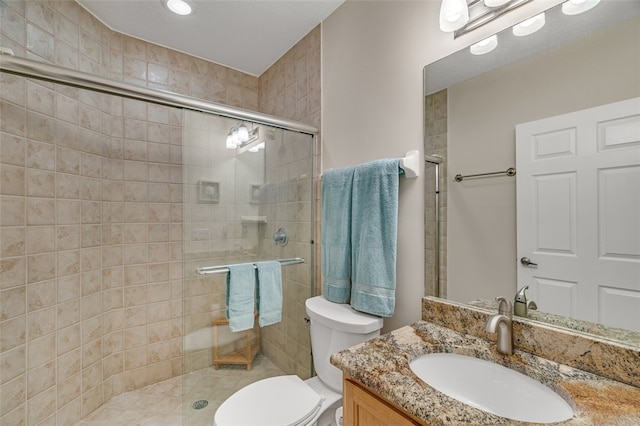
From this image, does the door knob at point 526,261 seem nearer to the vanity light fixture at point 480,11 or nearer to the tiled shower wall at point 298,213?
the vanity light fixture at point 480,11

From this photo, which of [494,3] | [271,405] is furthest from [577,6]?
[271,405]

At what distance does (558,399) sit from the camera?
718 mm

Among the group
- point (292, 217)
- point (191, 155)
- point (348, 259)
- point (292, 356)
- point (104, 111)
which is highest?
point (104, 111)

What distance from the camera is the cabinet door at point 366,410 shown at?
73cm

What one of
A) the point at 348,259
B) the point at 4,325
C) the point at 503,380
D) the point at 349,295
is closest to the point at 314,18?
the point at 348,259

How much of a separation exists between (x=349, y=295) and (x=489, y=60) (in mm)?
1182

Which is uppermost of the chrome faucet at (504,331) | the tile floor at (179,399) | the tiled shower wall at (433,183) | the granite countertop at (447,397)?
the tiled shower wall at (433,183)

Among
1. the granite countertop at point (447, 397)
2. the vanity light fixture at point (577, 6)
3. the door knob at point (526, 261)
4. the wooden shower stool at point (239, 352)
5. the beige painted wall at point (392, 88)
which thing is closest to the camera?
the granite countertop at point (447, 397)

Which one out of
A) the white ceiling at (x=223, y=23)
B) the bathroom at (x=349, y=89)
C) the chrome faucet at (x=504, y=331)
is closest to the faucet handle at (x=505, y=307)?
the chrome faucet at (x=504, y=331)

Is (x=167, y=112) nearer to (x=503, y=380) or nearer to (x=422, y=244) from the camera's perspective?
(x=422, y=244)

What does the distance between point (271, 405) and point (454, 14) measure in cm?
171

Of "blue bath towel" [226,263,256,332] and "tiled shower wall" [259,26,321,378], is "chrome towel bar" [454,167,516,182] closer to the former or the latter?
"tiled shower wall" [259,26,321,378]

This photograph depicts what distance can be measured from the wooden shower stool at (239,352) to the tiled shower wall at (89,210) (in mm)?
741

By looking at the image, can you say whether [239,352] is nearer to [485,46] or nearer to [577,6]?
[485,46]
